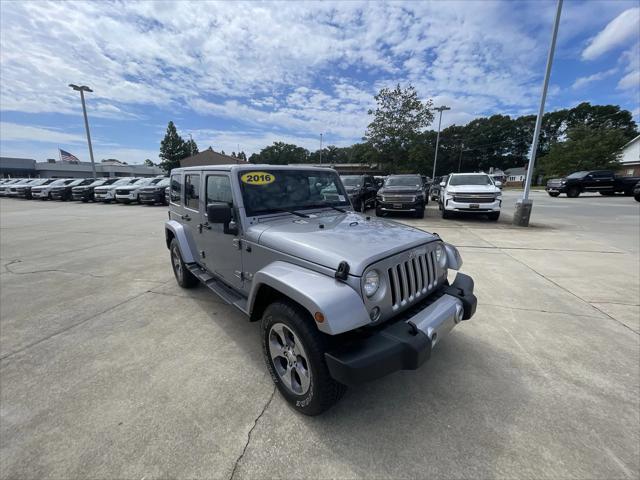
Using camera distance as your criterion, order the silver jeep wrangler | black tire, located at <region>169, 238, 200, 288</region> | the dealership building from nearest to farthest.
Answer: the silver jeep wrangler → black tire, located at <region>169, 238, 200, 288</region> → the dealership building

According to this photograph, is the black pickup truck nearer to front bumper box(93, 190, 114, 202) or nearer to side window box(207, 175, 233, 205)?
side window box(207, 175, 233, 205)

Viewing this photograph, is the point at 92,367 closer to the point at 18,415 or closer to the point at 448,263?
the point at 18,415

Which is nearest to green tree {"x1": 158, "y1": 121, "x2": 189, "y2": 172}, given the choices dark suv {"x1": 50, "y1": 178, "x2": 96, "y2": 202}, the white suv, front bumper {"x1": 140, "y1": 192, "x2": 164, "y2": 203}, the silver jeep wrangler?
dark suv {"x1": 50, "y1": 178, "x2": 96, "y2": 202}

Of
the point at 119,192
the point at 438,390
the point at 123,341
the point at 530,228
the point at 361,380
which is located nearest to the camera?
the point at 361,380

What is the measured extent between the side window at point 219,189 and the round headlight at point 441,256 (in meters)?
2.06

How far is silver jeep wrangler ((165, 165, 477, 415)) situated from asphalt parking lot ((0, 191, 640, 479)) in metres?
0.41

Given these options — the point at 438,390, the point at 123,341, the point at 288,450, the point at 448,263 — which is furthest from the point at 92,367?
the point at 448,263

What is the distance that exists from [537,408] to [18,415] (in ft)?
12.7

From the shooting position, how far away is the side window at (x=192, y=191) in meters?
3.73

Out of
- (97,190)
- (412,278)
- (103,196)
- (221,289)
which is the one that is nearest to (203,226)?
(221,289)

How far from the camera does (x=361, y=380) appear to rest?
5.51 feet

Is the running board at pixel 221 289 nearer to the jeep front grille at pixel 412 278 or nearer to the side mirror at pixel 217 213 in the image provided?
the side mirror at pixel 217 213

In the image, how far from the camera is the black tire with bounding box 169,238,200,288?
14.3 feet

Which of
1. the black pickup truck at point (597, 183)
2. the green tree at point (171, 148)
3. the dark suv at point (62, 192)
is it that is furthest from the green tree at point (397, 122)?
the green tree at point (171, 148)
